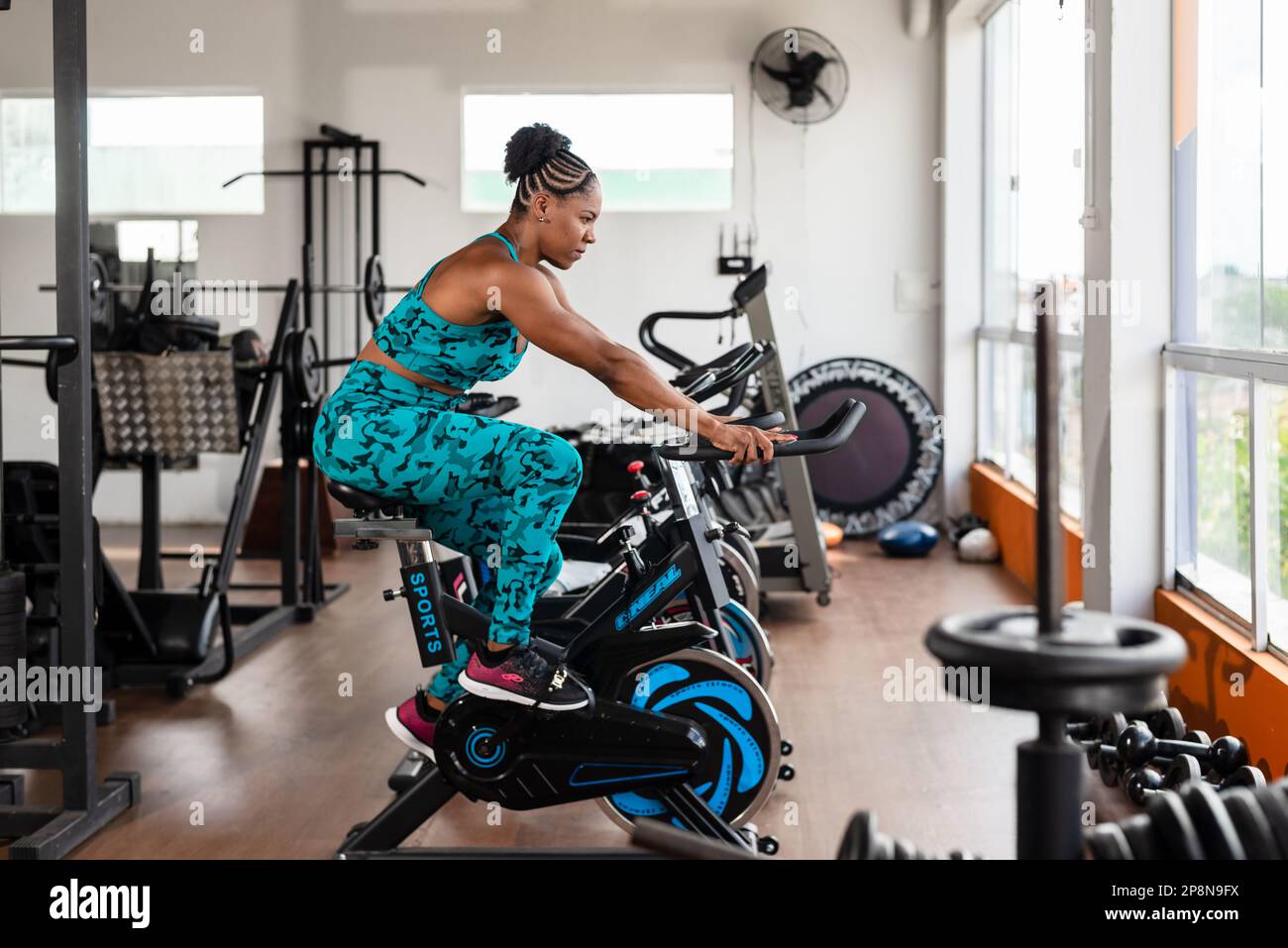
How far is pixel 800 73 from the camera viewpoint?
328 inches

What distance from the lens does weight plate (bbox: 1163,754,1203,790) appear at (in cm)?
313

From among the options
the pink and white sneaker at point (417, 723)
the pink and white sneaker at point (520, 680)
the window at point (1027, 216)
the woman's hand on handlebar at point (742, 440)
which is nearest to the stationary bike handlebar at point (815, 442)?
the woman's hand on handlebar at point (742, 440)

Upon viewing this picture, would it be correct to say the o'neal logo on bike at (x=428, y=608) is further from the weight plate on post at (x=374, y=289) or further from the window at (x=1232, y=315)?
the weight plate on post at (x=374, y=289)

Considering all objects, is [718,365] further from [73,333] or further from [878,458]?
[878,458]

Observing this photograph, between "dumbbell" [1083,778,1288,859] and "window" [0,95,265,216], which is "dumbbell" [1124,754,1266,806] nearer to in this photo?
"dumbbell" [1083,778,1288,859]

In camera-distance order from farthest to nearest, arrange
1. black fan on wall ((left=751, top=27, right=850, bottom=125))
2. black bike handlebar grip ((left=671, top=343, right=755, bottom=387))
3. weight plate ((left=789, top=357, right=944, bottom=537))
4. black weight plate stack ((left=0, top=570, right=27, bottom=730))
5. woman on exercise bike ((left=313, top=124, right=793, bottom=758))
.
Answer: black fan on wall ((left=751, top=27, right=850, bottom=125)) < weight plate ((left=789, top=357, right=944, bottom=537)) < black bike handlebar grip ((left=671, top=343, right=755, bottom=387)) < black weight plate stack ((left=0, top=570, right=27, bottom=730)) < woman on exercise bike ((left=313, top=124, right=793, bottom=758))

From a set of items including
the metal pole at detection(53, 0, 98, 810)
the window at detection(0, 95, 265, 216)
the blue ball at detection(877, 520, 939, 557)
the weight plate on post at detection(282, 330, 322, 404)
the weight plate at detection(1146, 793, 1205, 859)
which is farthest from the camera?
the window at detection(0, 95, 265, 216)

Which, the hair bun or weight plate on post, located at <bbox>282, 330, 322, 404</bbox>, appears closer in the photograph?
the hair bun

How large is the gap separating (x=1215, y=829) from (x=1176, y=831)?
36 millimetres

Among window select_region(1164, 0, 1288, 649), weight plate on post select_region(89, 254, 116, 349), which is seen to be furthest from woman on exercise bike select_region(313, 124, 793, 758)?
weight plate on post select_region(89, 254, 116, 349)

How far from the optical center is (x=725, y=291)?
28.3 ft

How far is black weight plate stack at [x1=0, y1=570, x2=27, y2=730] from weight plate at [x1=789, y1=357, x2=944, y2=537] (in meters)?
5.30
